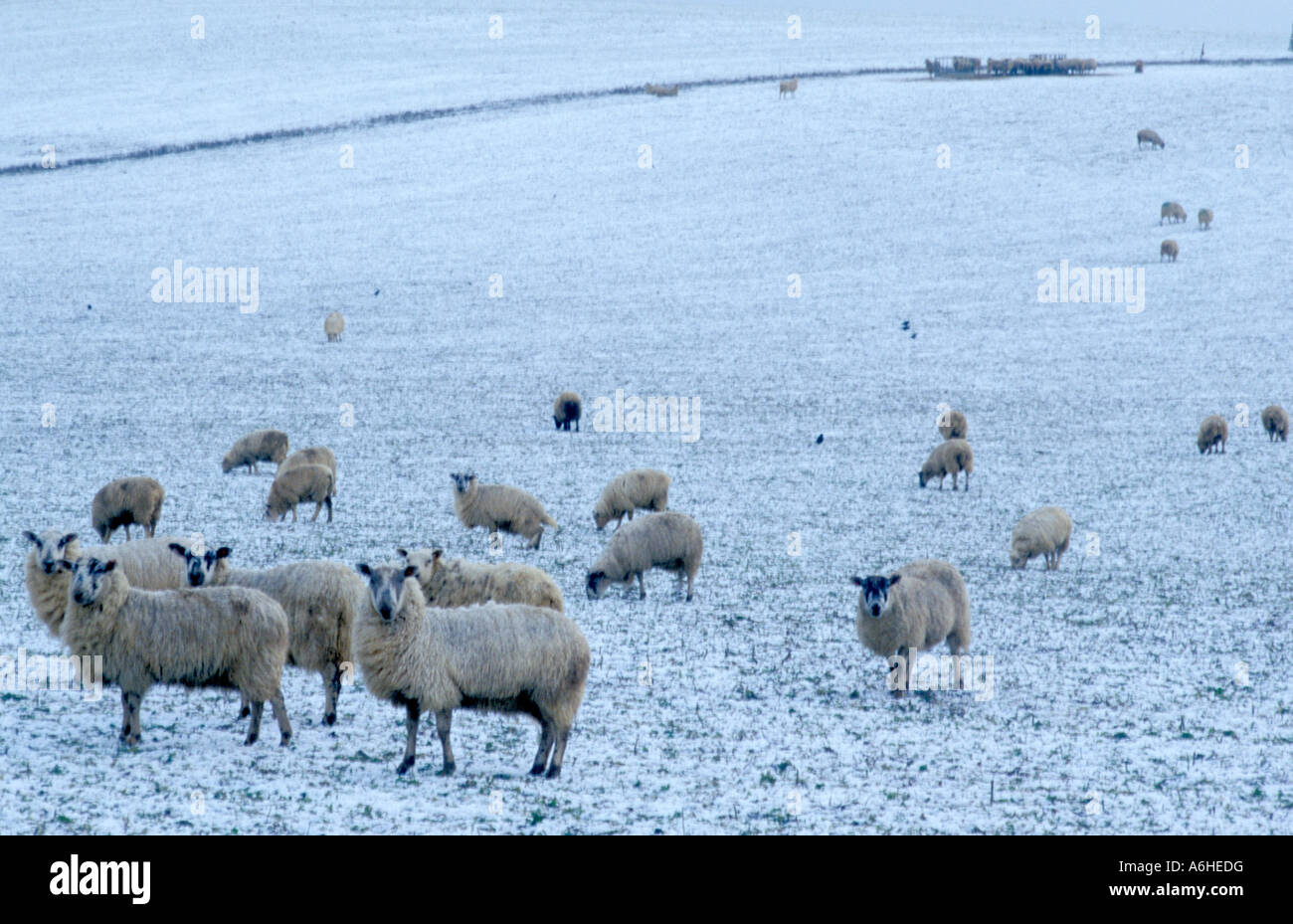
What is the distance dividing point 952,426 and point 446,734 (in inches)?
807

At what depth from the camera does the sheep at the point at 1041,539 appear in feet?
62.3

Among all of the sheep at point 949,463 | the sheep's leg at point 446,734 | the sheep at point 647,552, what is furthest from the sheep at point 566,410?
the sheep's leg at point 446,734

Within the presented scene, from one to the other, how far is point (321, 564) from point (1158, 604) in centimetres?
1046

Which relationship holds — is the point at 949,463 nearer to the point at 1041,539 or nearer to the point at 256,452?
the point at 1041,539

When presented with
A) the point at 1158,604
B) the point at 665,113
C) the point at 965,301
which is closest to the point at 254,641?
the point at 1158,604

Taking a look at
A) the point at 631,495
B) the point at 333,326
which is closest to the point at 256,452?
the point at 631,495

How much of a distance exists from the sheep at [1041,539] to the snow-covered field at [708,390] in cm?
39

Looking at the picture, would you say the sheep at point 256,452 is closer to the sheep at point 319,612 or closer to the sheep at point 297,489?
the sheep at point 297,489

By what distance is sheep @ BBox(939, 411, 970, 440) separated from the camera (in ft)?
94.8

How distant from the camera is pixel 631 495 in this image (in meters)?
20.8

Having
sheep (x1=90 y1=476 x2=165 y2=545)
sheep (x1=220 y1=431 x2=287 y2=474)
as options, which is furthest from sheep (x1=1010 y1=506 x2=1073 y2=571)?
sheep (x1=220 y1=431 x2=287 y2=474)

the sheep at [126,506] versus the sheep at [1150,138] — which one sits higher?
the sheep at [1150,138]

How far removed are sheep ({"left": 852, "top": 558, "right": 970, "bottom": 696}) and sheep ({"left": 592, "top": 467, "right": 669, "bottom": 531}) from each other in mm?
7244
